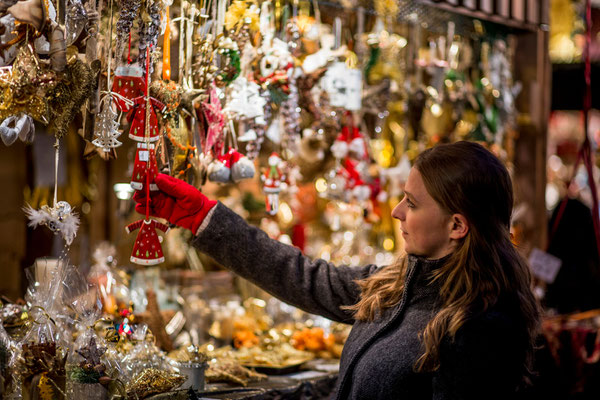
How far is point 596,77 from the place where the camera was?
521 cm

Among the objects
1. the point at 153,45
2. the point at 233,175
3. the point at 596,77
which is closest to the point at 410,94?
the point at 233,175

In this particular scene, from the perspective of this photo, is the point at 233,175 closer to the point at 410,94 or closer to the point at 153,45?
the point at 153,45

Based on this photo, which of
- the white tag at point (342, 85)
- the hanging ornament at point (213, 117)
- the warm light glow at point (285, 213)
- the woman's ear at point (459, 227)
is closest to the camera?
the woman's ear at point (459, 227)

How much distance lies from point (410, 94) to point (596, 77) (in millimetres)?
2651

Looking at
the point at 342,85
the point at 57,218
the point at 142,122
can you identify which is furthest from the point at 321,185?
the point at 57,218

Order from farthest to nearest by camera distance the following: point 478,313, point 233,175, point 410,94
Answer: point 410,94 < point 233,175 < point 478,313

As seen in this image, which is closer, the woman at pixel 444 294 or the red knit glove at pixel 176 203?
the woman at pixel 444 294

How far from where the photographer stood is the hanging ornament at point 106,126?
6.02 feet

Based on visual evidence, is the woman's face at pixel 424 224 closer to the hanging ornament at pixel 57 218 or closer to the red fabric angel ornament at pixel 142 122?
the red fabric angel ornament at pixel 142 122

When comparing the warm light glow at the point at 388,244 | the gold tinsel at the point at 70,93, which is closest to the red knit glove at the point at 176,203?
the gold tinsel at the point at 70,93

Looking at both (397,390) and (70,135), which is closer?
(397,390)

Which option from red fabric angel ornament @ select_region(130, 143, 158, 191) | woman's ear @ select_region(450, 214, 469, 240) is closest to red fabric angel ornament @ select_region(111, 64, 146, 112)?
red fabric angel ornament @ select_region(130, 143, 158, 191)

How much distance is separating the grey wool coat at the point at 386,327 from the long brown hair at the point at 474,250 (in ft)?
0.10

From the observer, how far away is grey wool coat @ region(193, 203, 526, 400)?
1539mm
